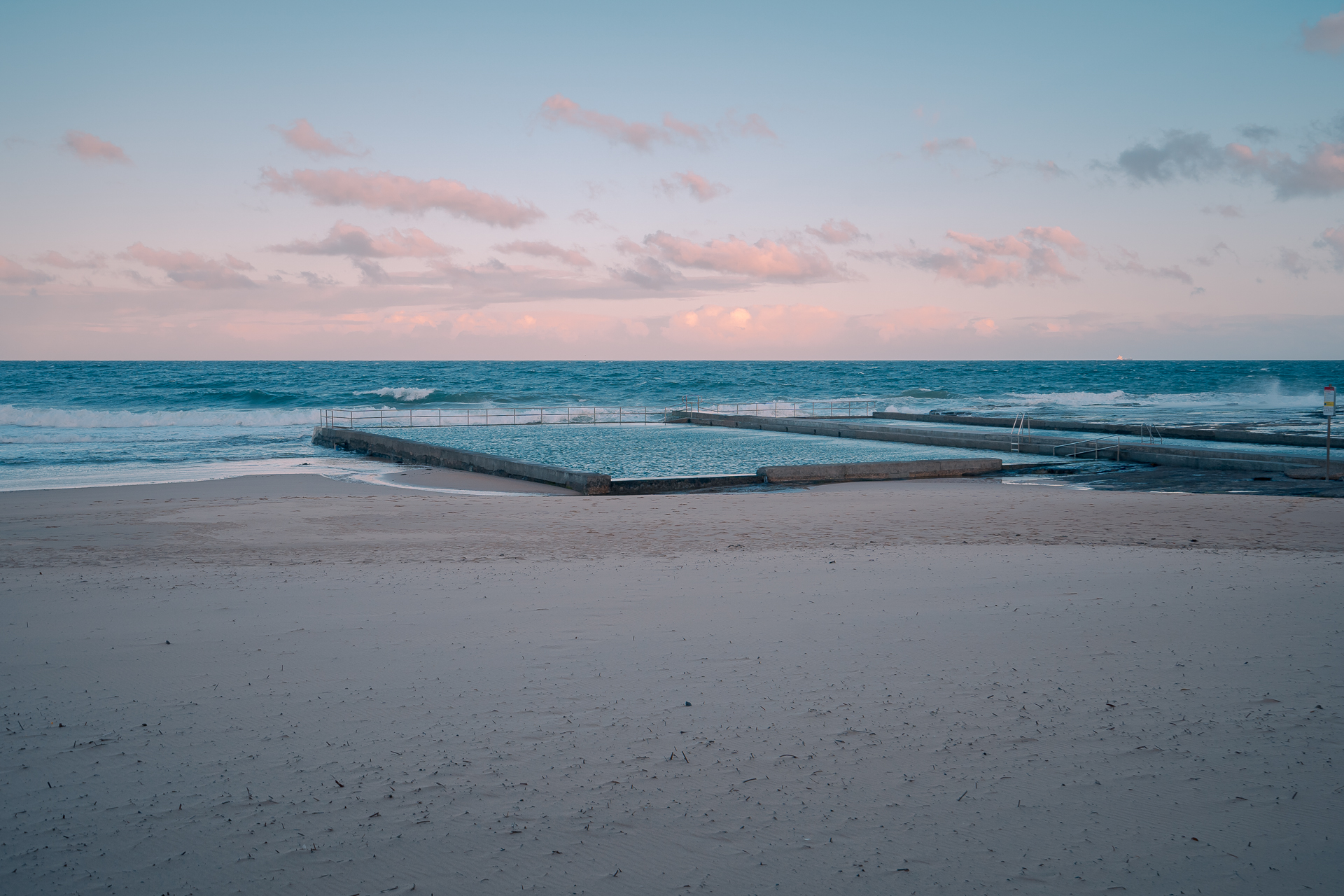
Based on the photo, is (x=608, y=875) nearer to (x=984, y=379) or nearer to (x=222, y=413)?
(x=222, y=413)

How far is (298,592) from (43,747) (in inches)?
116

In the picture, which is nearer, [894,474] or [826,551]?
[826,551]

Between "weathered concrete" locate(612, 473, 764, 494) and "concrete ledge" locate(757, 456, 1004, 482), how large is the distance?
75 centimetres

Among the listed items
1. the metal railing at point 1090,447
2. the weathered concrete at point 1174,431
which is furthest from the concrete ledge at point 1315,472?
the weathered concrete at point 1174,431

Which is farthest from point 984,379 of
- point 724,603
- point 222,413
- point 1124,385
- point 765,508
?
point 724,603

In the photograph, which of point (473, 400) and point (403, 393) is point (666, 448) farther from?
point (403, 393)

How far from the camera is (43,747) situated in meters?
3.87

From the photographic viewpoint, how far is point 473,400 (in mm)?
57219

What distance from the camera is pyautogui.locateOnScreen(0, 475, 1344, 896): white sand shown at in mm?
3051

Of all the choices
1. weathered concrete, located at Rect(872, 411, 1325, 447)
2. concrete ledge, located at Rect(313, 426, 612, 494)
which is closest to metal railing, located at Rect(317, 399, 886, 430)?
concrete ledge, located at Rect(313, 426, 612, 494)

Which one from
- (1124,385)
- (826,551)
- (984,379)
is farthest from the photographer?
(984,379)

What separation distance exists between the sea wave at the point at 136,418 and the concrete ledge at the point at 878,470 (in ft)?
91.6

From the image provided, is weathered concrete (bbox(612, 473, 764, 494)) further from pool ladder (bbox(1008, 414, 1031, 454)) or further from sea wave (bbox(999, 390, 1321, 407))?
sea wave (bbox(999, 390, 1321, 407))

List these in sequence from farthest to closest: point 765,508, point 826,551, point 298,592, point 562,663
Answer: point 765,508, point 826,551, point 298,592, point 562,663
